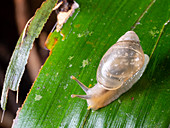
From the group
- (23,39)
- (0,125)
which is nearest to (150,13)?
(23,39)

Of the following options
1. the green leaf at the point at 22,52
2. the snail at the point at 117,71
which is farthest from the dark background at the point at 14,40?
the snail at the point at 117,71

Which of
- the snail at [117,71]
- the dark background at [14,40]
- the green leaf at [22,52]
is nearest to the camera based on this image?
the snail at [117,71]

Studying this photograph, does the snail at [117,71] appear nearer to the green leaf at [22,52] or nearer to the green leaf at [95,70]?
the green leaf at [95,70]

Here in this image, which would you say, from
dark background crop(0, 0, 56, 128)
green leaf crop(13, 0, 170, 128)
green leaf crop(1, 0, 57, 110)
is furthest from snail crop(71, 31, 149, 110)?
dark background crop(0, 0, 56, 128)

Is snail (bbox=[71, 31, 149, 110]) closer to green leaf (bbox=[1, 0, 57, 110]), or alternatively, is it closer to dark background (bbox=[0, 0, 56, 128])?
green leaf (bbox=[1, 0, 57, 110])

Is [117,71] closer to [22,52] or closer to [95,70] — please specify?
[95,70]
